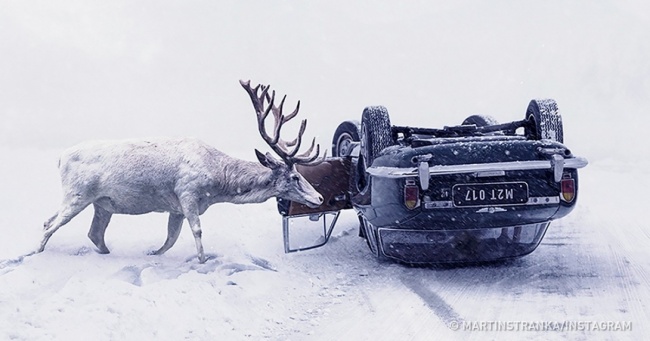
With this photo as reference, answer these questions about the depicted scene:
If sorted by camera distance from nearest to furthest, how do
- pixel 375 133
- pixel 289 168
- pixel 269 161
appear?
1. pixel 375 133
2. pixel 269 161
3. pixel 289 168

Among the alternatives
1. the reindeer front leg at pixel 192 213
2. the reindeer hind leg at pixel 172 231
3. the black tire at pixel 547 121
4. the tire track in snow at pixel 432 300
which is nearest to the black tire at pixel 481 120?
the black tire at pixel 547 121

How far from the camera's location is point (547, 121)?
22.0 ft

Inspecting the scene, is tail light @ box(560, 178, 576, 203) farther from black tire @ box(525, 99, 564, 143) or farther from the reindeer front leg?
the reindeer front leg

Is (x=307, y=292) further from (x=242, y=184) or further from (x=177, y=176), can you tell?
(x=177, y=176)

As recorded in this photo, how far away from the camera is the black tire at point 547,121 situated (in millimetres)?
6648

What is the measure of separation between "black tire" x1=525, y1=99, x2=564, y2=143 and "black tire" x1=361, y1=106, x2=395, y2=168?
60.0 inches

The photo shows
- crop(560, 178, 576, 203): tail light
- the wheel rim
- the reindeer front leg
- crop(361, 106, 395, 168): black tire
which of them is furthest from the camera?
the wheel rim

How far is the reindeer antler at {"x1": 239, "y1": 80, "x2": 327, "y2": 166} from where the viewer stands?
6949 millimetres

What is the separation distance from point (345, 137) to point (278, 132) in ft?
6.31

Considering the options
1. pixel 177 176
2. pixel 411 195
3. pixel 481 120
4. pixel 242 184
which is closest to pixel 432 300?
pixel 411 195

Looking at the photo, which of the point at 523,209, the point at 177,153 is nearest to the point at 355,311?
the point at 523,209

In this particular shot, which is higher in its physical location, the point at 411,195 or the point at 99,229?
the point at 411,195

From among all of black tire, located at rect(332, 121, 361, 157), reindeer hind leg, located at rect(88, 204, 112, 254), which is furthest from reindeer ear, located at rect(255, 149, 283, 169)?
reindeer hind leg, located at rect(88, 204, 112, 254)

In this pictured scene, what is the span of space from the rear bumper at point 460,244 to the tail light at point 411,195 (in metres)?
1.03
